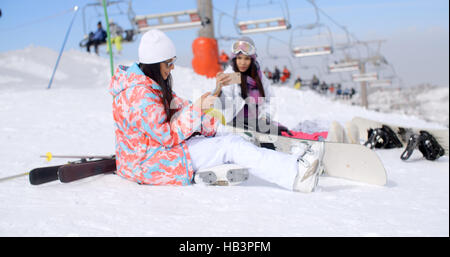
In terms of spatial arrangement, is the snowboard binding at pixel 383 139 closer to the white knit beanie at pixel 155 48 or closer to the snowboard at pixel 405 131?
the snowboard at pixel 405 131

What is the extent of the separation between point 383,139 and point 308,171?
2.28 meters

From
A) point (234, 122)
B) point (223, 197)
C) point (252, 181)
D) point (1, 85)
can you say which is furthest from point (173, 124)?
point (1, 85)

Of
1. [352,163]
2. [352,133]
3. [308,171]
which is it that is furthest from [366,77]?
[308,171]

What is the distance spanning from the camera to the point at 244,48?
9.53 ft

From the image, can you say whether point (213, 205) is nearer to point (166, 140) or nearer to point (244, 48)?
point (166, 140)

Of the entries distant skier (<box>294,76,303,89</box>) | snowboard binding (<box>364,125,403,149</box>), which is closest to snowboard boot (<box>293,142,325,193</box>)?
snowboard binding (<box>364,125,403,149</box>)

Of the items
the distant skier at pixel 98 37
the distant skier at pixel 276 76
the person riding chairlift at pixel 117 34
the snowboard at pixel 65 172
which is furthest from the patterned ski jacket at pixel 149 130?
the distant skier at pixel 276 76

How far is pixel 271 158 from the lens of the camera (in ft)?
6.62

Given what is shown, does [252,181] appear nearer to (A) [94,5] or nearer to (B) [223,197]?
(B) [223,197]

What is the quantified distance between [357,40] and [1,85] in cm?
1418

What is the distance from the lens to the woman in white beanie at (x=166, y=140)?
1947mm

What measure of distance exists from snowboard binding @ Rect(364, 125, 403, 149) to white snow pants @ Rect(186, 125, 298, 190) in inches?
87.1

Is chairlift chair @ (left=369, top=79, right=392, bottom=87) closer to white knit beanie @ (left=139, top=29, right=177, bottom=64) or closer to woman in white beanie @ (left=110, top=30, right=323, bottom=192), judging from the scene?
woman in white beanie @ (left=110, top=30, right=323, bottom=192)

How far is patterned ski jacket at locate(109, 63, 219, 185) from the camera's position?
194 cm
